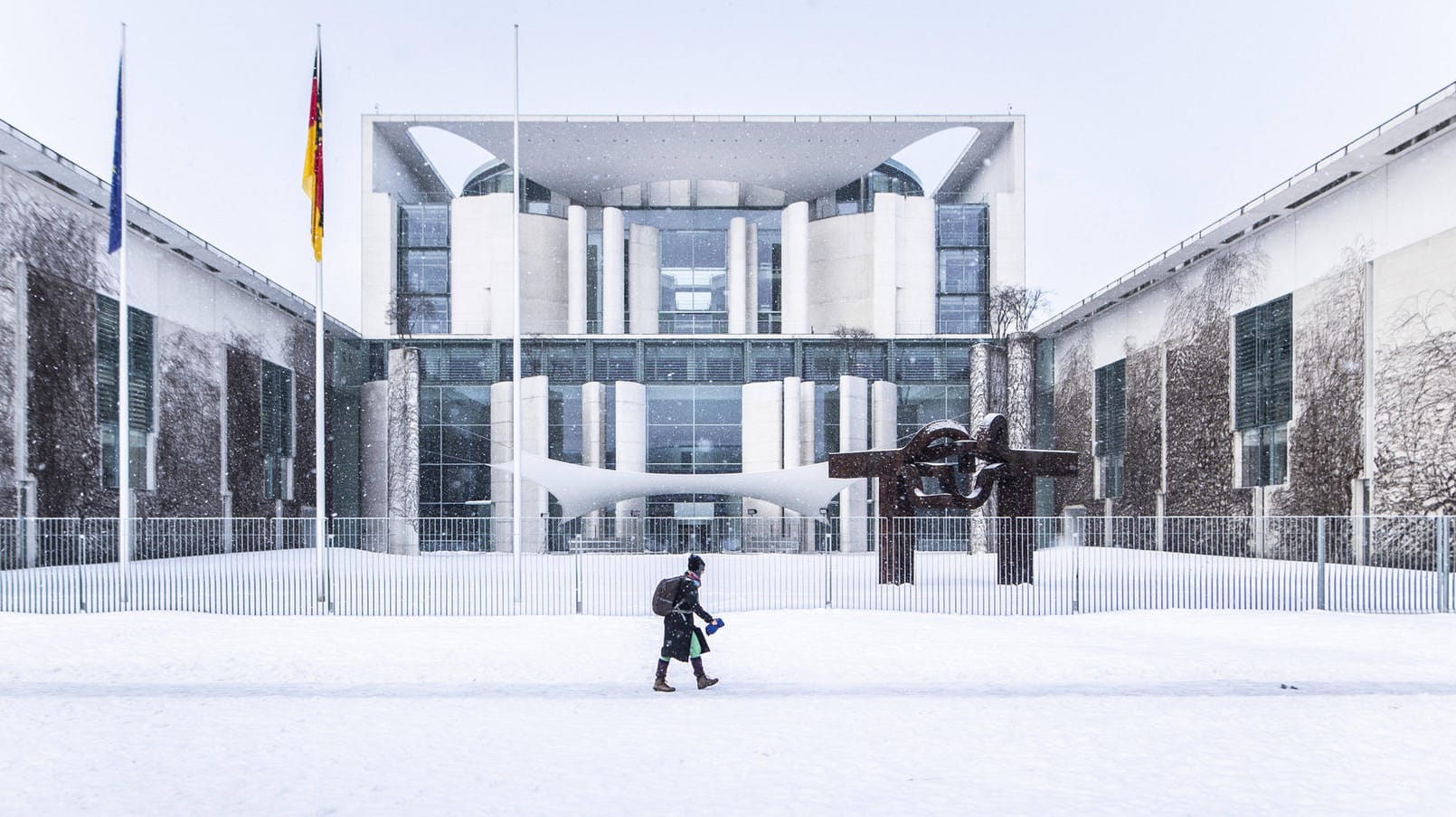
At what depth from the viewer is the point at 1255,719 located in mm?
8547

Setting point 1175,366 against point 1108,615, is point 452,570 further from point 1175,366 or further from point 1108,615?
point 1175,366

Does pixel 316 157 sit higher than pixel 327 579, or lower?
higher

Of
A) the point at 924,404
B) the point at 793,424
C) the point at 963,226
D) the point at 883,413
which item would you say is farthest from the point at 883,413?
the point at 963,226

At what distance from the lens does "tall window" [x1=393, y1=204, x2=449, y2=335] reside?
44750 mm

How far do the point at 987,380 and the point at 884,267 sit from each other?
8.19 meters

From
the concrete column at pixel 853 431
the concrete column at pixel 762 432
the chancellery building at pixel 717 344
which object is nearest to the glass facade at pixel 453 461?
the chancellery building at pixel 717 344

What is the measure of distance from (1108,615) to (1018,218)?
31.5 metres

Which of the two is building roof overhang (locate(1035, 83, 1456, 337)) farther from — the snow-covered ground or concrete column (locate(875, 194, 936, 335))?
the snow-covered ground

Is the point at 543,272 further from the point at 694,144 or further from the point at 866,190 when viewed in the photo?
the point at 866,190

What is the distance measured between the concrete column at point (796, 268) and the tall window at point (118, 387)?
24.5 metres

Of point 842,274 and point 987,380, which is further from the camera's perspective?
point 842,274

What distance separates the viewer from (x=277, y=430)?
1575 inches

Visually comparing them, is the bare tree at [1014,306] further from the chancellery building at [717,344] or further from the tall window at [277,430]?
the tall window at [277,430]

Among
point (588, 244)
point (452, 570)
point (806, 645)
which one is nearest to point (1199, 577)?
point (806, 645)
